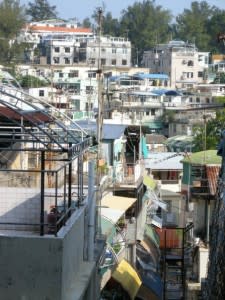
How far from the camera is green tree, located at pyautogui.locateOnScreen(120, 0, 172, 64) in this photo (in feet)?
290

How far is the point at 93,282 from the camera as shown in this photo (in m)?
8.58

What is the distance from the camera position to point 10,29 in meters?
54.9

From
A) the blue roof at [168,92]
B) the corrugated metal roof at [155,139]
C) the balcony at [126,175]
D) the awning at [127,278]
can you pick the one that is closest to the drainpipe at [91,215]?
the awning at [127,278]

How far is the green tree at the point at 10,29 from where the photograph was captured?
176 ft

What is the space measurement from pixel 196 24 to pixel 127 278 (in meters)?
76.0

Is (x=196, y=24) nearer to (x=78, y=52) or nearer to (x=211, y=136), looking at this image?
(x=78, y=52)

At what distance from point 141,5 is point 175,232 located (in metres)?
69.2

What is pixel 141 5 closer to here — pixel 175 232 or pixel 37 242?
pixel 175 232

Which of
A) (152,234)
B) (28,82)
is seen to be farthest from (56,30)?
(152,234)

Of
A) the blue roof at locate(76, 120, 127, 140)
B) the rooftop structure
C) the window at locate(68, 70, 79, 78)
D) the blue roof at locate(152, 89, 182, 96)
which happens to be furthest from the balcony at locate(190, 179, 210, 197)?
the window at locate(68, 70, 79, 78)

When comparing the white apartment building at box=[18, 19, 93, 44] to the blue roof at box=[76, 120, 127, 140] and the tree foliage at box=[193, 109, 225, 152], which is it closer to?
the tree foliage at box=[193, 109, 225, 152]

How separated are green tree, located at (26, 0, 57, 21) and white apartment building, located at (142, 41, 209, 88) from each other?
21883mm

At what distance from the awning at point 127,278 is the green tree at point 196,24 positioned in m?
74.4

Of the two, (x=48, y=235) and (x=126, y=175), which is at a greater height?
(x=48, y=235)
